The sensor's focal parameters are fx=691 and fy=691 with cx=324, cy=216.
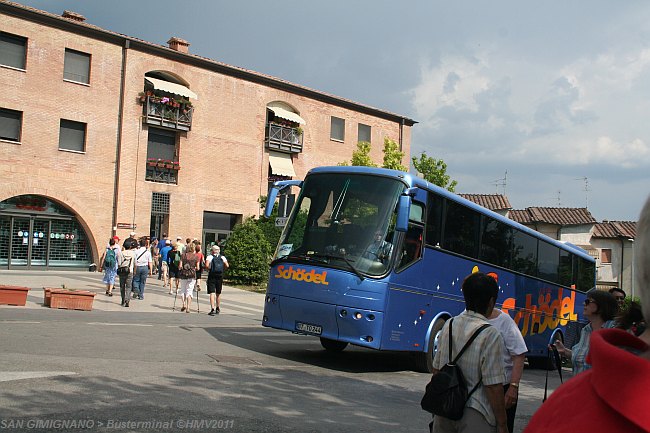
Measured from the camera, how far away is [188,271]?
1944 cm

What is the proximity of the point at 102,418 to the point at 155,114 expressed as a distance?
30.9 meters

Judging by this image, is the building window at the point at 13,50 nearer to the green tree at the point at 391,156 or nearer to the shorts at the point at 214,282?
the shorts at the point at 214,282

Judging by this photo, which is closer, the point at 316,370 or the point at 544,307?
the point at 316,370

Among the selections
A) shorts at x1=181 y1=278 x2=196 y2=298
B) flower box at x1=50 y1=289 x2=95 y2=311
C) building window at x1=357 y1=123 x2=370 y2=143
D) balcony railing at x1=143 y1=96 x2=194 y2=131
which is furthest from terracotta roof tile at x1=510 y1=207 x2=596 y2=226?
flower box at x1=50 y1=289 x2=95 y2=311

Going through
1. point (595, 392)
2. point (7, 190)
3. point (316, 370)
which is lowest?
point (316, 370)

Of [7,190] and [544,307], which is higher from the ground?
[7,190]

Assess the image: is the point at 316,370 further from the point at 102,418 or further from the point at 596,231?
the point at 596,231

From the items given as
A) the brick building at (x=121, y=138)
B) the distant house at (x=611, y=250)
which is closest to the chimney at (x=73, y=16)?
the brick building at (x=121, y=138)

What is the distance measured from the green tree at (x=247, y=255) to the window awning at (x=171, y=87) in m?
9.13

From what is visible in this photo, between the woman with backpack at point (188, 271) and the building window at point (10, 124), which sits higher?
the building window at point (10, 124)

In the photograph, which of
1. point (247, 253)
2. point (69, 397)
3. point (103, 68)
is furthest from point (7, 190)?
point (69, 397)

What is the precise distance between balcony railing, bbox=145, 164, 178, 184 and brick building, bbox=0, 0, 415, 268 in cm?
7

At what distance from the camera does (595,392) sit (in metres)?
1.34

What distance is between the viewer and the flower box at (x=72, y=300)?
1792 centimetres
